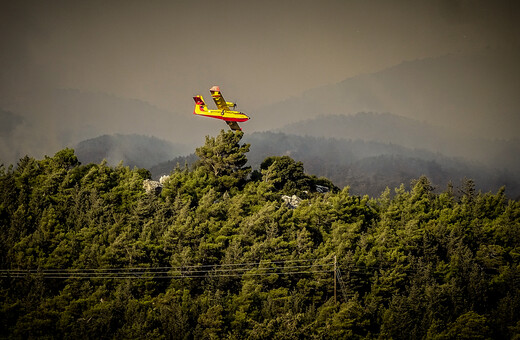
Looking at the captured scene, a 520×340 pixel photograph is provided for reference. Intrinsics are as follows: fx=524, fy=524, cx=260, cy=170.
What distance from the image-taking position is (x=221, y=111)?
5769 cm

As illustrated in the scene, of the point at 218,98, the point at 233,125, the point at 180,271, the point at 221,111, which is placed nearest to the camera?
the point at 180,271

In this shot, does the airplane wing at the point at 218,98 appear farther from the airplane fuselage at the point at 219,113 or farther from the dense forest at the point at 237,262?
the dense forest at the point at 237,262

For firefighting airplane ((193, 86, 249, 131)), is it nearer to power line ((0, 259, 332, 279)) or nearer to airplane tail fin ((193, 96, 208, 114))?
airplane tail fin ((193, 96, 208, 114))

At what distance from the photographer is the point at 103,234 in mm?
45625

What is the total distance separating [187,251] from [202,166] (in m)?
22.2

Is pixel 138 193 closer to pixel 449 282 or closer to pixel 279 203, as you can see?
pixel 279 203

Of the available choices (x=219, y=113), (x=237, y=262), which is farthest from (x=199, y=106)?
(x=237, y=262)

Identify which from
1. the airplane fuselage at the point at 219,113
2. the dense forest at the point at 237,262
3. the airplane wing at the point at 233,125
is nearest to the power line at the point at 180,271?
the dense forest at the point at 237,262

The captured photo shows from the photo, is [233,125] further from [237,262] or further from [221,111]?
[237,262]

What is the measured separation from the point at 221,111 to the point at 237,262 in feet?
62.6

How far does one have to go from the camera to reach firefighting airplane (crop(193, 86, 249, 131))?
182 feet

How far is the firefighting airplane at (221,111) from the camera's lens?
55341 mm

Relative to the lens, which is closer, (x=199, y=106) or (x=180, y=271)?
(x=180, y=271)

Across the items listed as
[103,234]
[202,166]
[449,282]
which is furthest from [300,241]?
[202,166]
